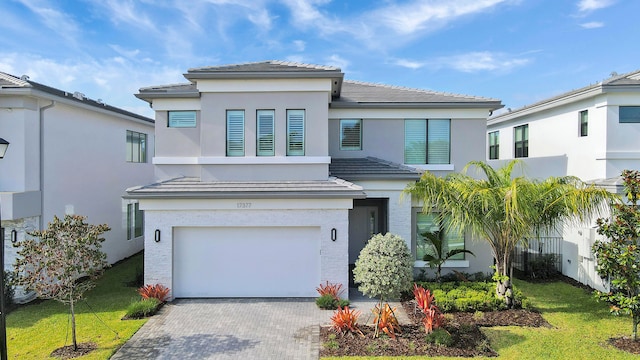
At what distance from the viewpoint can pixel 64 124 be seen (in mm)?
13664

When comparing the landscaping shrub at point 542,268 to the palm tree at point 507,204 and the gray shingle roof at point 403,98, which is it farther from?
the gray shingle roof at point 403,98

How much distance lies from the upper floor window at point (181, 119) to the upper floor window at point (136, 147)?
529 centimetres

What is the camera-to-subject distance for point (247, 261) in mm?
11703

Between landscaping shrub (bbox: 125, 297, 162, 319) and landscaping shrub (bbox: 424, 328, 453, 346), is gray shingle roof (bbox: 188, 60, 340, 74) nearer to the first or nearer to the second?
landscaping shrub (bbox: 125, 297, 162, 319)

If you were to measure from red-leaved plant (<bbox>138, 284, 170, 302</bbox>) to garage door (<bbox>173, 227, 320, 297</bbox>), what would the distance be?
0.46 meters

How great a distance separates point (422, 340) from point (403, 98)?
29.5 ft

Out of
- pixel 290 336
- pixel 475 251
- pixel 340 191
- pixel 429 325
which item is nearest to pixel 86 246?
pixel 290 336

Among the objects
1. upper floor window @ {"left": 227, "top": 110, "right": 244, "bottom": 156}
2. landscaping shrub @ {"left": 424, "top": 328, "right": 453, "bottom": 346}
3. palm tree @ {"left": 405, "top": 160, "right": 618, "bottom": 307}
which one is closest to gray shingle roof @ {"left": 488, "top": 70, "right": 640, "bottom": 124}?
palm tree @ {"left": 405, "top": 160, "right": 618, "bottom": 307}

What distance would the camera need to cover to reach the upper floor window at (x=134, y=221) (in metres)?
18.1

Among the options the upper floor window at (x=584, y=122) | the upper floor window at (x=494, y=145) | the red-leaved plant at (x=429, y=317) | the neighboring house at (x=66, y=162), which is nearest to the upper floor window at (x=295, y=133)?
the red-leaved plant at (x=429, y=317)

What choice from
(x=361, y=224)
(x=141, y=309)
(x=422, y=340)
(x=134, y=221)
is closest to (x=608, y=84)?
(x=361, y=224)

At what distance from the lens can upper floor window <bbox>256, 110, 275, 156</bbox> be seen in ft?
41.5

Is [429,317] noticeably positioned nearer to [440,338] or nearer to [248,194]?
[440,338]

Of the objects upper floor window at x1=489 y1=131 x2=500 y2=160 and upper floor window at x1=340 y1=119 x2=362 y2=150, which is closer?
upper floor window at x1=340 y1=119 x2=362 y2=150
